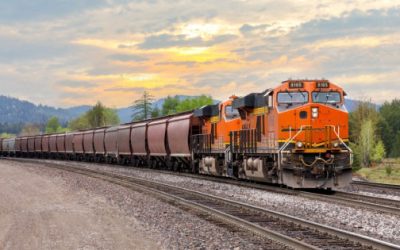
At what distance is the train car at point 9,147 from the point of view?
9251 cm

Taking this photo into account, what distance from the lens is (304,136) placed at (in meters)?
19.3

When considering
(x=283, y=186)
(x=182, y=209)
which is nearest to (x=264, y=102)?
(x=283, y=186)

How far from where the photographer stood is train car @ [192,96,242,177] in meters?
25.5

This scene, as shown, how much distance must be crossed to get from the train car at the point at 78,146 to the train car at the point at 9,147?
→ 3131 cm

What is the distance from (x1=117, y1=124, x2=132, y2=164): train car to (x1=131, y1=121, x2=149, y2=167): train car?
68 centimetres

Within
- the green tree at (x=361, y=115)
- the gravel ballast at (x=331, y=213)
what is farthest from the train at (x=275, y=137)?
the green tree at (x=361, y=115)

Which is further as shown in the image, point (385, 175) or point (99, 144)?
point (99, 144)

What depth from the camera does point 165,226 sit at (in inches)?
498

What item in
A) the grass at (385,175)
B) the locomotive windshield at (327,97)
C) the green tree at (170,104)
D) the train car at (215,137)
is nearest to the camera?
the locomotive windshield at (327,97)

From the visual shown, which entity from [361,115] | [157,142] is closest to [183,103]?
[361,115]

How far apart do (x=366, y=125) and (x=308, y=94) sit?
84.3 m

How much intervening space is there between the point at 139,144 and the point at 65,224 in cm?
2925

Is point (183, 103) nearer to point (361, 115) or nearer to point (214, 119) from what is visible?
point (361, 115)

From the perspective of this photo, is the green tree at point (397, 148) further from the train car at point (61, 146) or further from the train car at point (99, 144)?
the train car at point (99, 144)
